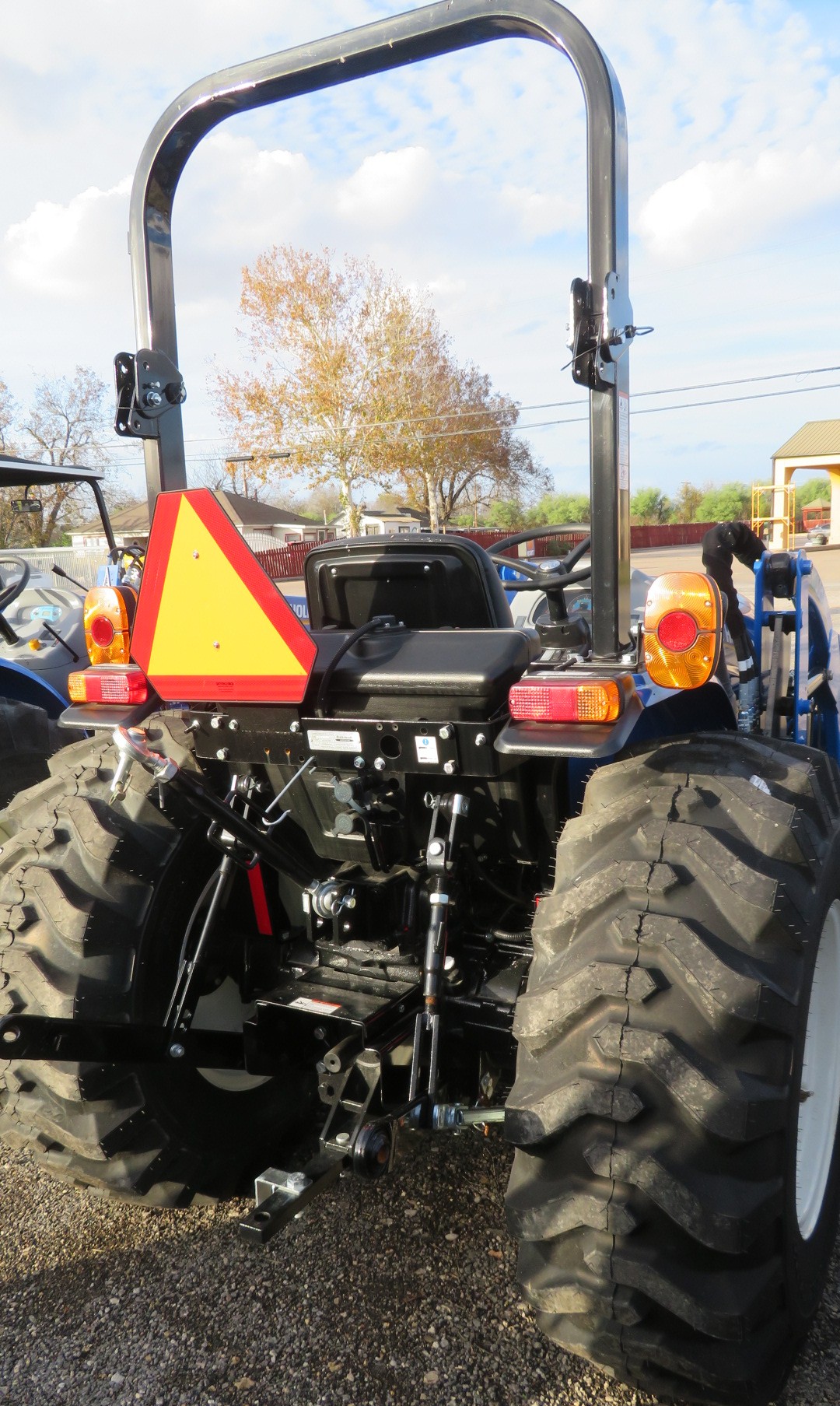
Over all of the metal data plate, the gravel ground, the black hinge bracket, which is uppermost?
the black hinge bracket

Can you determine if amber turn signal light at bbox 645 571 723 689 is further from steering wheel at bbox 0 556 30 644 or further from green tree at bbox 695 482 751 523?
green tree at bbox 695 482 751 523

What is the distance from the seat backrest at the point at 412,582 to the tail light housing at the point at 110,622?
568mm

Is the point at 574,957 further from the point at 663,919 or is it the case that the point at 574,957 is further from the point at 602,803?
the point at 602,803

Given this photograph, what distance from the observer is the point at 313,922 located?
8.56 feet

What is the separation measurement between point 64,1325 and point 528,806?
158 cm

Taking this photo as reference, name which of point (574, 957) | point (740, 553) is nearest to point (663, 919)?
point (574, 957)

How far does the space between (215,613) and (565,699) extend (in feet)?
2.48

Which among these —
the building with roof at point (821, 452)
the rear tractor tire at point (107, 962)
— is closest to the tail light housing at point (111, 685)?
the rear tractor tire at point (107, 962)

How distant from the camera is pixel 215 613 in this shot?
2059 millimetres

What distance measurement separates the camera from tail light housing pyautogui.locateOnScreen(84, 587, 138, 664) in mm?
2412

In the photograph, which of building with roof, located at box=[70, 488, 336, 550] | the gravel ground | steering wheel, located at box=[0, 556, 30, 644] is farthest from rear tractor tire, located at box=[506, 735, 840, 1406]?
building with roof, located at box=[70, 488, 336, 550]

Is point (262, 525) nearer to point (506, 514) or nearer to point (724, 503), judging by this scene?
point (506, 514)

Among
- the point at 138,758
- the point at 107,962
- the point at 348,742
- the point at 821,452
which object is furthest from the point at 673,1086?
the point at 821,452

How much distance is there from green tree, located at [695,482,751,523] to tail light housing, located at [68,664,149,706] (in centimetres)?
6199
